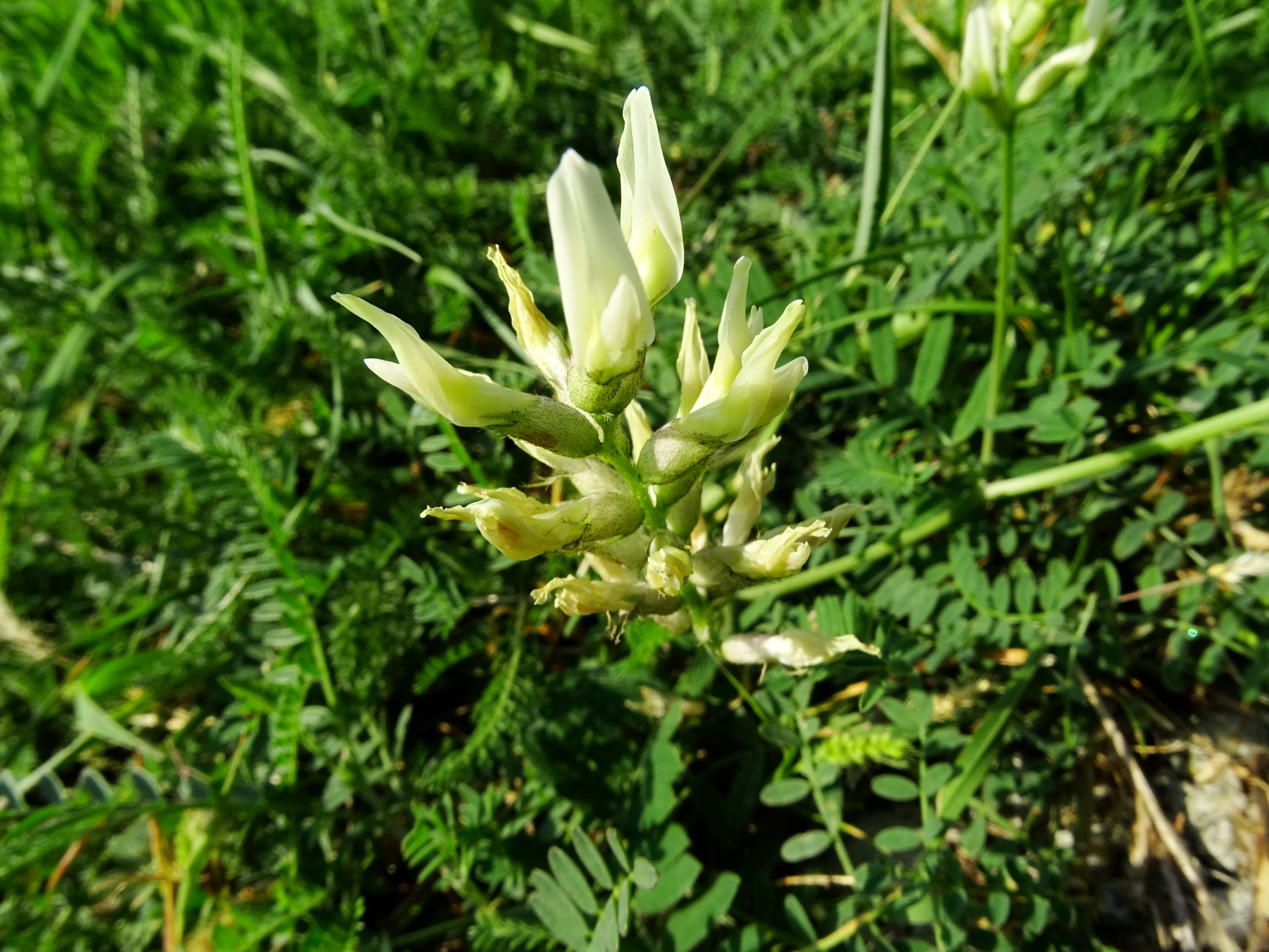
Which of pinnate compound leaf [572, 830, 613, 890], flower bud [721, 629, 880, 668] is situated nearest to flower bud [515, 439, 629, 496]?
flower bud [721, 629, 880, 668]

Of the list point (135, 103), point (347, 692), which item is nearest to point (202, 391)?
point (347, 692)

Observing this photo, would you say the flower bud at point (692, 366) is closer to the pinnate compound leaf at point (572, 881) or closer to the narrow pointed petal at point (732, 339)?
the narrow pointed petal at point (732, 339)

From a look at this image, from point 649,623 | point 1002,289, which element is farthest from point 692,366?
point 1002,289

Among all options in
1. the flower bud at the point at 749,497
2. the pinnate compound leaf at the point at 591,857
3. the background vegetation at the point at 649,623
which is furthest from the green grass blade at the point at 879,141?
the pinnate compound leaf at the point at 591,857

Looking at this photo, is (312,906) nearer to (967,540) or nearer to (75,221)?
(967,540)

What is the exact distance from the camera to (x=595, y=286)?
0.94m

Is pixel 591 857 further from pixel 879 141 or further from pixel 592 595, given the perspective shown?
pixel 879 141

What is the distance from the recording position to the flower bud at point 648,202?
1.01 m

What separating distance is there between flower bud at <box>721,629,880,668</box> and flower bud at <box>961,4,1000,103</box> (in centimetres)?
112

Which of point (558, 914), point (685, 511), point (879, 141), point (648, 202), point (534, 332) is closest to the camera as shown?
point (648, 202)

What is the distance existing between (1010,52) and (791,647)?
1287 mm

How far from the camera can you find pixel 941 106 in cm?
255

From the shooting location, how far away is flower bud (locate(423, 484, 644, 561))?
1.03 m

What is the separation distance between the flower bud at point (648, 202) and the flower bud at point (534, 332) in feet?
0.51
